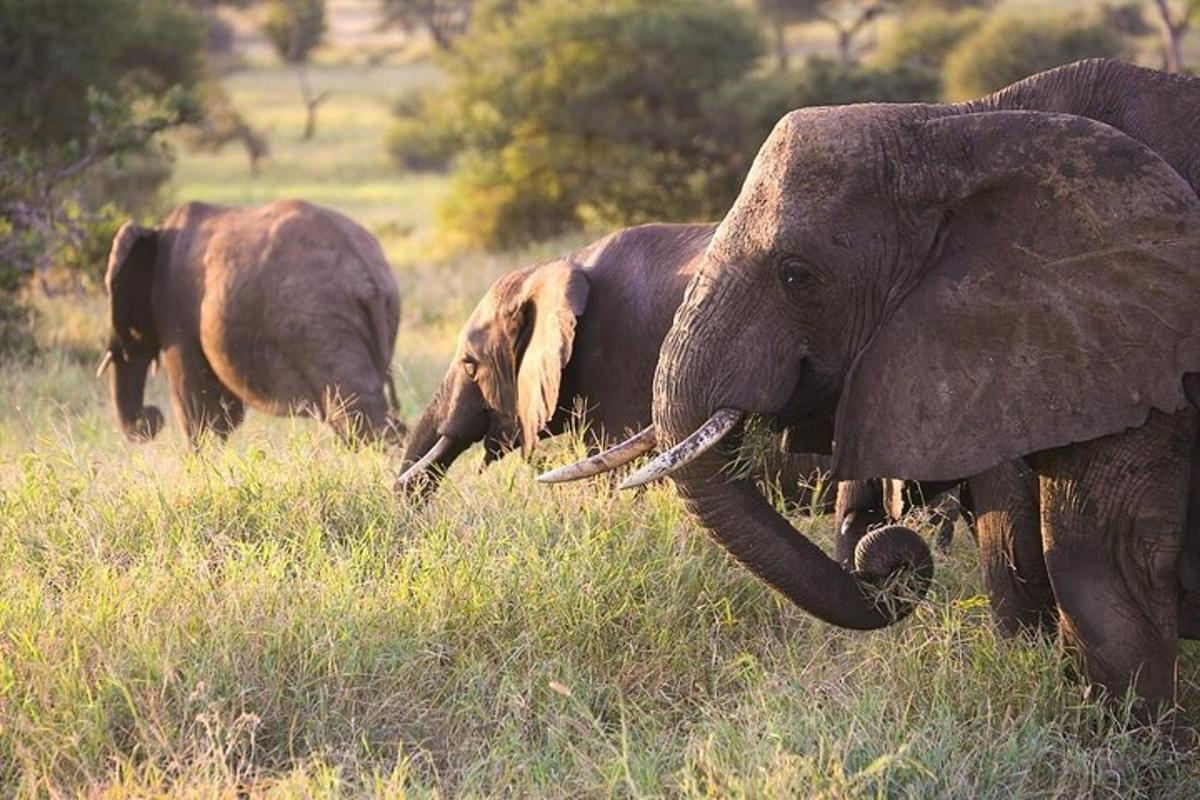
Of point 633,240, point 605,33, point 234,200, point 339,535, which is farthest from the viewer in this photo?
point 234,200

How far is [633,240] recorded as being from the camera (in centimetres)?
608

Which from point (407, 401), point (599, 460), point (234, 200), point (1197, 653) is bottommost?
point (234, 200)

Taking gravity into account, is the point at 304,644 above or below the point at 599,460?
below

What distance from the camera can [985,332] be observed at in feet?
13.0

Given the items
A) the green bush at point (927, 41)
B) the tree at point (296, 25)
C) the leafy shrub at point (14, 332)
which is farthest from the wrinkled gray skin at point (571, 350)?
the tree at point (296, 25)

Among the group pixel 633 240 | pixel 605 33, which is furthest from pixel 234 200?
pixel 633 240

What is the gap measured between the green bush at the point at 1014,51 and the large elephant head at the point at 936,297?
18.0 meters

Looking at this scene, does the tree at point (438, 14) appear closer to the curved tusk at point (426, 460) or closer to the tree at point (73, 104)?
the tree at point (73, 104)

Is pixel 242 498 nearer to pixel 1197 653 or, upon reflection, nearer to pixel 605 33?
pixel 1197 653

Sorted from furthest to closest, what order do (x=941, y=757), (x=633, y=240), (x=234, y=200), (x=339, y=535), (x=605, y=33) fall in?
1. (x=234, y=200)
2. (x=605, y=33)
3. (x=633, y=240)
4. (x=339, y=535)
5. (x=941, y=757)

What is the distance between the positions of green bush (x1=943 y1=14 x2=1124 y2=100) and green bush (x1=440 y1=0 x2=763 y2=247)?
17.1ft

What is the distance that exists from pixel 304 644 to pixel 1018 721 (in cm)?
169

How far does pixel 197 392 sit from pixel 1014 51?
50.5 ft

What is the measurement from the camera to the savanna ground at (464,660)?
400 cm
